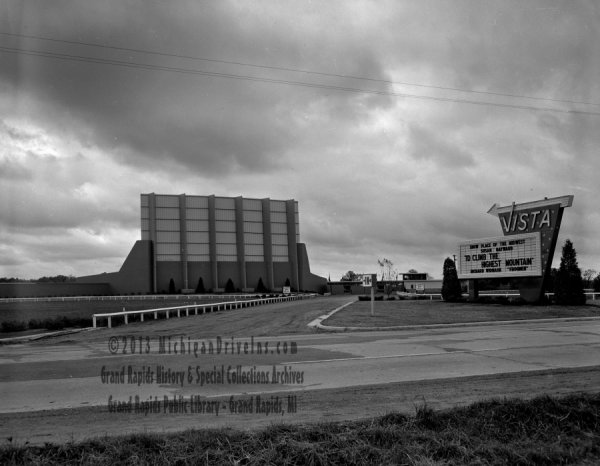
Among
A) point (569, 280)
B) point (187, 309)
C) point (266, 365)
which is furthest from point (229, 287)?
point (266, 365)

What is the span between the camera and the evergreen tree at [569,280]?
34188 millimetres

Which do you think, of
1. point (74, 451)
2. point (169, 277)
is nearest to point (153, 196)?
point (169, 277)

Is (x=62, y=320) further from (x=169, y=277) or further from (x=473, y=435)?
(x=169, y=277)

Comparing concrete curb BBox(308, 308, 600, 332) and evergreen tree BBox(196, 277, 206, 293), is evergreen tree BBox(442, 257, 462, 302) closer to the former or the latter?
concrete curb BBox(308, 308, 600, 332)

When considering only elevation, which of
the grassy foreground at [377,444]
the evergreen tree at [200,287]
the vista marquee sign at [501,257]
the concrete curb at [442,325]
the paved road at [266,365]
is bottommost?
the concrete curb at [442,325]

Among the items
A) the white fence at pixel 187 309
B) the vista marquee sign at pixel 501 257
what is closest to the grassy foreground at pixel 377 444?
the white fence at pixel 187 309

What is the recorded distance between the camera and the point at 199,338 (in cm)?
1872

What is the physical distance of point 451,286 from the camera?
42562 millimetres

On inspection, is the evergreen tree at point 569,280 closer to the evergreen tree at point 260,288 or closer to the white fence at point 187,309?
the white fence at point 187,309

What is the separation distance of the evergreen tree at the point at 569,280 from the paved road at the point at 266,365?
730 inches

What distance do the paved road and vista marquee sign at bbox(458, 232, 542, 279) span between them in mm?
18955

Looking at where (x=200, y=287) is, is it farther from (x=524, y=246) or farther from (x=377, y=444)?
(x=377, y=444)

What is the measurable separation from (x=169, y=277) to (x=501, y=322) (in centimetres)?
7075

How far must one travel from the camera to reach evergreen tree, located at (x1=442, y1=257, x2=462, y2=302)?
42250mm
